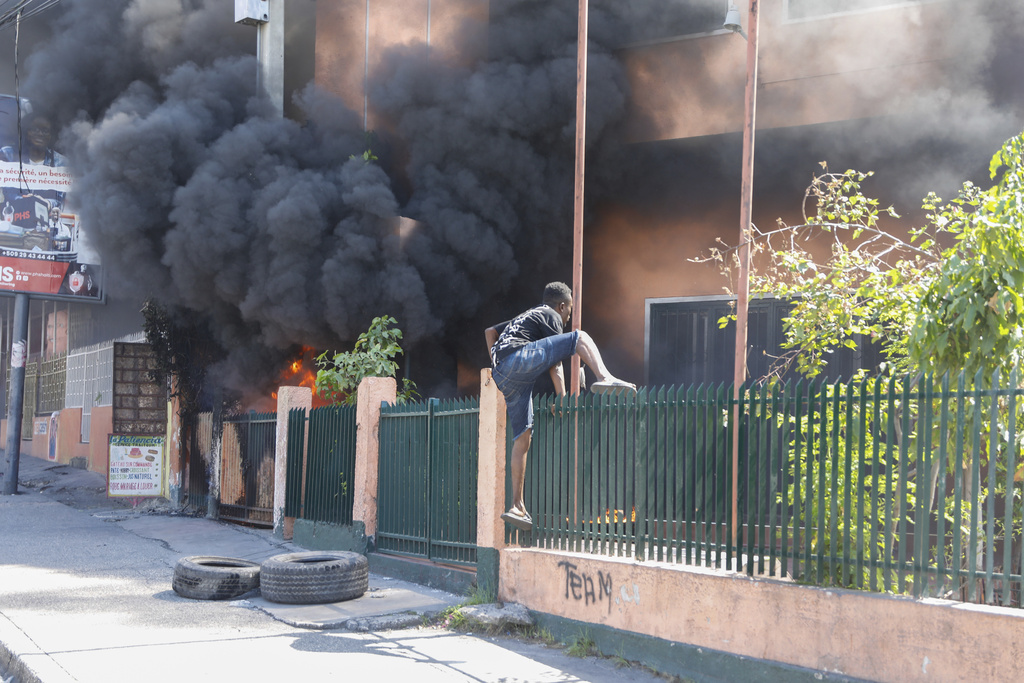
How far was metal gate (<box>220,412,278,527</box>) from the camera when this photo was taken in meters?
12.9

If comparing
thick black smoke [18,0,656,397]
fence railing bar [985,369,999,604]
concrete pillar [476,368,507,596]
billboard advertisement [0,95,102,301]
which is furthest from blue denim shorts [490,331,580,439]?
billboard advertisement [0,95,102,301]

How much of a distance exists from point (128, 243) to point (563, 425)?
445 inches

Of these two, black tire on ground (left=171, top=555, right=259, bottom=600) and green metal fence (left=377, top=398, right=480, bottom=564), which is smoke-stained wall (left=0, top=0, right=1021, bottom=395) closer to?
green metal fence (left=377, top=398, right=480, bottom=564)

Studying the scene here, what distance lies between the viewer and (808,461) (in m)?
5.50

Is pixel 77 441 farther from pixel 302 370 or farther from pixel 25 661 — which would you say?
pixel 25 661

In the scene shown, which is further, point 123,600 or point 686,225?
point 686,225

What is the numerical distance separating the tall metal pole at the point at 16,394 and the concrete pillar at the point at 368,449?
9578 millimetres

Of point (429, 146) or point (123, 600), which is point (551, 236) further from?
point (123, 600)

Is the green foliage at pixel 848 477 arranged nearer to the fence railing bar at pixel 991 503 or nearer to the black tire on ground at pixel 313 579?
the fence railing bar at pixel 991 503

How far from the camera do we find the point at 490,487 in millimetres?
7660

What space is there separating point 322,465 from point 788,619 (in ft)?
22.5

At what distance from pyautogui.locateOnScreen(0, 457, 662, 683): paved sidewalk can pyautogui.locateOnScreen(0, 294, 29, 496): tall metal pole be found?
6.71 m

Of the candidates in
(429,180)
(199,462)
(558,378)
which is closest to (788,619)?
(558,378)

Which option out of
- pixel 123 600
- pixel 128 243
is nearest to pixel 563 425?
pixel 123 600
